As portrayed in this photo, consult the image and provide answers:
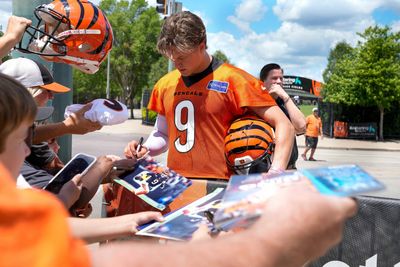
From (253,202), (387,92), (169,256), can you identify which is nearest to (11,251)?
(169,256)

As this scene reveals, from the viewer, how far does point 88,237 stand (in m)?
1.85

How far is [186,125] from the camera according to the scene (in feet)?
10.4

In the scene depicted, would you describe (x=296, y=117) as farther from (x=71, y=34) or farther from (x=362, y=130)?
(x=362, y=130)

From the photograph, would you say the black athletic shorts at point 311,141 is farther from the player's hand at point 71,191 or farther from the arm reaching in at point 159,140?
the player's hand at point 71,191

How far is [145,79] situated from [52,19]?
122ft

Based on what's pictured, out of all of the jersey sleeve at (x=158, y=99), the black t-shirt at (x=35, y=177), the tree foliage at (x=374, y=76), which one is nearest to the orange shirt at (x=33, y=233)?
the black t-shirt at (x=35, y=177)

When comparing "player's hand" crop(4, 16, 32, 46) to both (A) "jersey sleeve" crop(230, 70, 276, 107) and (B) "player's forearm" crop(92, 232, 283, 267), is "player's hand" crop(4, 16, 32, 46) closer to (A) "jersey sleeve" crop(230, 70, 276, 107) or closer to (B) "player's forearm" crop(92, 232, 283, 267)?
(A) "jersey sleeve" crop(230, 70, 276, 107)

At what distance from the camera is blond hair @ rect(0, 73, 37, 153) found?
1028 mm

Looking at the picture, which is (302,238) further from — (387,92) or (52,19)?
(387,92)

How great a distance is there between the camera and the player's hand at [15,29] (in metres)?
2.87

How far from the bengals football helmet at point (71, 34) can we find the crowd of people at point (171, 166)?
333 mm

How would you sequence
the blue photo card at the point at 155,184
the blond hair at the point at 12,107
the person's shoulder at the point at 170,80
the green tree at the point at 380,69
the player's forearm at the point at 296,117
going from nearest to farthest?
the blond hair at the point at 12,107
the blue photo card at the point at 155,184
the person's shoulder at the point at 170,80
the player's forearm at the point at 296,117
the green tree at the point at 380,69

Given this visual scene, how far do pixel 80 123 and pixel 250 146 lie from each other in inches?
39.3

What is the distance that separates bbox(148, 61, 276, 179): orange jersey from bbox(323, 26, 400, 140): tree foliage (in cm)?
2646
